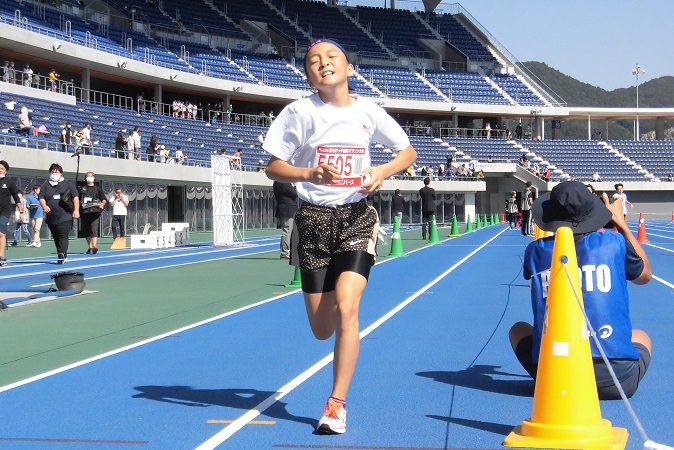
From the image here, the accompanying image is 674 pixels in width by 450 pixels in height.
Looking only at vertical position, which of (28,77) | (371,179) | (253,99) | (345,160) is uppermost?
(253,99)

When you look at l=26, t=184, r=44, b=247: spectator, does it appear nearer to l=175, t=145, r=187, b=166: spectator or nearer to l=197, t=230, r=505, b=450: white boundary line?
l=175, t=145, r=187, b=166: spectator

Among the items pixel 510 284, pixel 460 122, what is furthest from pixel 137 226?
pixel 460 122

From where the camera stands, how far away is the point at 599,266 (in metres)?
5.68

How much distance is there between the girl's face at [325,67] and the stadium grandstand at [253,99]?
23468 millimetres

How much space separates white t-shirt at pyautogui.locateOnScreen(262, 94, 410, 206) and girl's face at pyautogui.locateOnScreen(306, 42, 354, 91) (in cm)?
14

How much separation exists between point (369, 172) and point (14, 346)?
490 cm

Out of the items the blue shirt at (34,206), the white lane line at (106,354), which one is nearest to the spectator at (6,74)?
the blue shirt at (34,206)

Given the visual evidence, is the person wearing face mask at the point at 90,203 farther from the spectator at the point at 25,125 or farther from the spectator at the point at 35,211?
the spectator at the point at 25,125

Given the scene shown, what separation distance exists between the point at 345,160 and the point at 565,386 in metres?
1.73

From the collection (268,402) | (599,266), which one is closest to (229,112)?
(268,402)

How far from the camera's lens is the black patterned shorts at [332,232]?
550cm

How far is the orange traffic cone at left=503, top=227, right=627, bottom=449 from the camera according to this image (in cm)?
483

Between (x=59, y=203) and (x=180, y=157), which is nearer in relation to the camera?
(x=59, y=203)

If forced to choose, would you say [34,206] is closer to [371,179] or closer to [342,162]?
[342,162]
